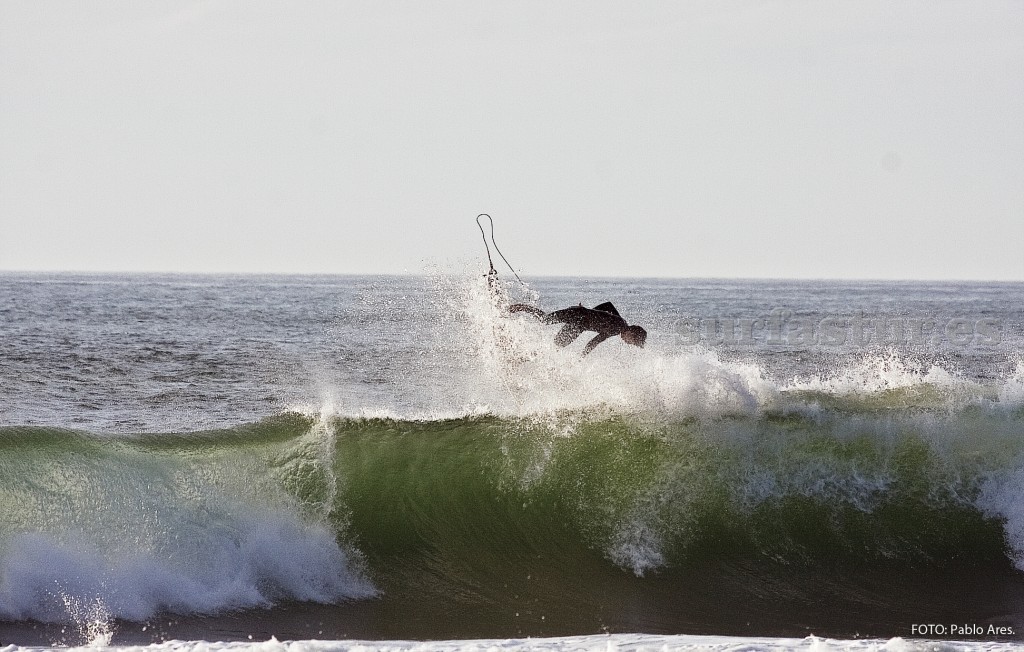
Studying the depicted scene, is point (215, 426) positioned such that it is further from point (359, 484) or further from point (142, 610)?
point (142, 610)

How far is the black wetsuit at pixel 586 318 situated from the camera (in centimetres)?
988

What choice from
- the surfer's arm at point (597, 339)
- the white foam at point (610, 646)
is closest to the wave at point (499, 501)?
the surfer's arm at point (597, 339)

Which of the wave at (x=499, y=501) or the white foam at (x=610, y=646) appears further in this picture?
the wave at (x=499, y=501)

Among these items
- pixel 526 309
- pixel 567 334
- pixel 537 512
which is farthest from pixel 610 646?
pixel 567 334

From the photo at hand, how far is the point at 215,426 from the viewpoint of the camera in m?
13.2

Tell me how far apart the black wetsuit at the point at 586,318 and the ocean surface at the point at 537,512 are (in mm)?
965

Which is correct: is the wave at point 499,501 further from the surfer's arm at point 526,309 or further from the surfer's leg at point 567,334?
the surfer's arm at point 526,309

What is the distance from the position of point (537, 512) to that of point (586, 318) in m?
2.29

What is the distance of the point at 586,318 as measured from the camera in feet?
33.0

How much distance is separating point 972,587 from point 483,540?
5016 millimetres

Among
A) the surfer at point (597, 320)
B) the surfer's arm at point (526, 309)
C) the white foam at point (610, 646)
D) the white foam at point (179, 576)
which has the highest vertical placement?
the surfer's arm at point (526, 309)

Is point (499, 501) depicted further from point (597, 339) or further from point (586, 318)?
point (586, 318)

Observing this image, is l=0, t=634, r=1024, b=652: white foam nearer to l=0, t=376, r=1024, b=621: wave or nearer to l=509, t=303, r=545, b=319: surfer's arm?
l=0, t=376, r=1024, b=621: wave

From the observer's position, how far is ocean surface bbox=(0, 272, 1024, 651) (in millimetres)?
8805
